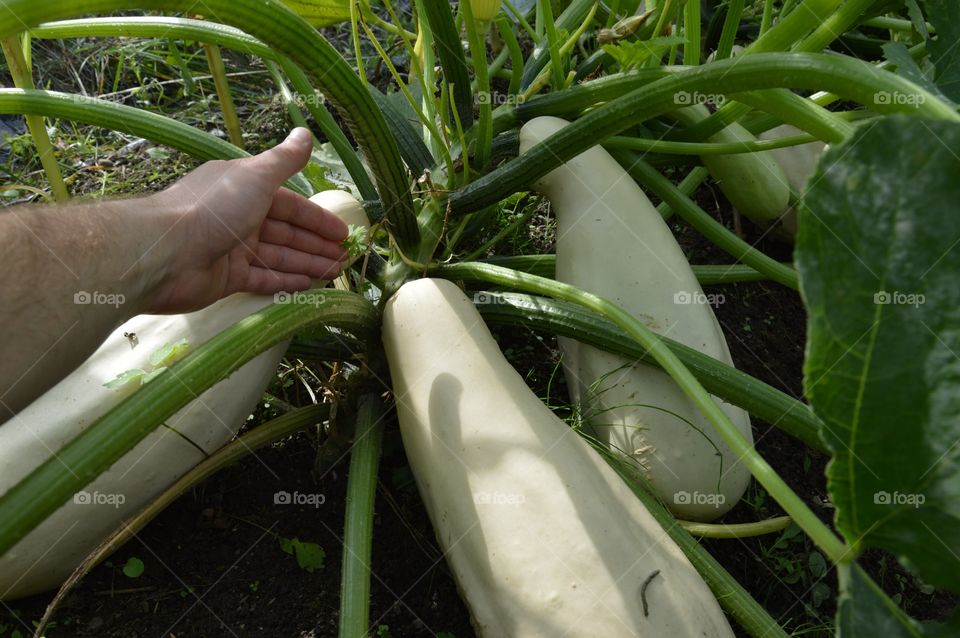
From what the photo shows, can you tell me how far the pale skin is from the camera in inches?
48.6

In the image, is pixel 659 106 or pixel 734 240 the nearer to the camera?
pixel 659 106

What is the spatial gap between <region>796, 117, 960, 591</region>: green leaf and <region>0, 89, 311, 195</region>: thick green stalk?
50.6 inches

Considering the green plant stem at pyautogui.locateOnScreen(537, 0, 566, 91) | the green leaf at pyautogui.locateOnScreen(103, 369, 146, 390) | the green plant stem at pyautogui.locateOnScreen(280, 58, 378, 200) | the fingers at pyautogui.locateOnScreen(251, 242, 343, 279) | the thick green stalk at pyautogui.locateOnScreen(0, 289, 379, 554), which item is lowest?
the green leaf at pyautogui.locateOnScreen(103, 369, 146, 390)

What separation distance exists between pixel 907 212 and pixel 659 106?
0.66m

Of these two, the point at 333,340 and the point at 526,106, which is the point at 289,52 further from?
the point at 526,106

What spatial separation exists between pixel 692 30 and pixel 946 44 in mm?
519

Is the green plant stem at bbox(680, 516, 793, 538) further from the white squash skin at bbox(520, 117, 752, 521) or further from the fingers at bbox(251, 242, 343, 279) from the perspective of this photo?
the fingers at bbox(251, 242, 343, 279)

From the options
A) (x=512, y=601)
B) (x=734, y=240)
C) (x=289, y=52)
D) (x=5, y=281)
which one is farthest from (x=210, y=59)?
(x=512, y=601)

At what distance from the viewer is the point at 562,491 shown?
1273 mm

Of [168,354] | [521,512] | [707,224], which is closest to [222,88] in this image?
[168,354]

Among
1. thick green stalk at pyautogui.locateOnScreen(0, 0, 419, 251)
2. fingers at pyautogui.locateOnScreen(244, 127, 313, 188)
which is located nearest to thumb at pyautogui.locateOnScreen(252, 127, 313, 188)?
A: fingers at pyautogui.locateOnScreen(244, 127, 313, 188)

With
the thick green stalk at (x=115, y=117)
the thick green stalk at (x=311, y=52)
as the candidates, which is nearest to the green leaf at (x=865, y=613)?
the thick green stalk at (x=311, y=52)

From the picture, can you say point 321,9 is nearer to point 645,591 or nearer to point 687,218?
point 687,218

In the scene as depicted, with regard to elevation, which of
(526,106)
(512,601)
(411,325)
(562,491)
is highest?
(526,106)
